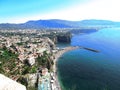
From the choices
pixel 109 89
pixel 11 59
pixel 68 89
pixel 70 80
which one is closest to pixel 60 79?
pixel 70 80

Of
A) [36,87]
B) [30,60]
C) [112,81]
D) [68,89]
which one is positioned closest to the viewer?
[36,87]

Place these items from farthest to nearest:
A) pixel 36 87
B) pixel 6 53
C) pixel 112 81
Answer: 1. pixel 6 53
2. pixel 112 81
3. pixel 36 87

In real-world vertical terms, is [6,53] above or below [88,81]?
above

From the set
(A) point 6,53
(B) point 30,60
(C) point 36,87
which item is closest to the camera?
(C) point 36,87

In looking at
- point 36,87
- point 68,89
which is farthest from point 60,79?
point 36,87

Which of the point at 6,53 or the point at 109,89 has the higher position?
the point at 6,53

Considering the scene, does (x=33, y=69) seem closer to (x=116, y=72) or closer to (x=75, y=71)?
(x=75, y=71)

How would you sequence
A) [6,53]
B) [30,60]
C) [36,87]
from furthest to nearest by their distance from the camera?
[6,53] → [30,60] → [36,87]

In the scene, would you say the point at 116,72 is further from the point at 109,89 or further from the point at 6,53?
the point at 6,53

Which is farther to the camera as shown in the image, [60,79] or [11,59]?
[11,59]
